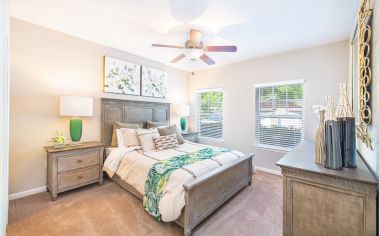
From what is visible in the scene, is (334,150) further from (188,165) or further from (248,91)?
(248,91)

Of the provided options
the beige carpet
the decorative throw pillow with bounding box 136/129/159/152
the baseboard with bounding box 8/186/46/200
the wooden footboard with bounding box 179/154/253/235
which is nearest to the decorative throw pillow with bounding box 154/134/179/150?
the decorative throw pillow with bounding box 136/129/159/152

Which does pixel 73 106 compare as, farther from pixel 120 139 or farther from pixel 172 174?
pixel 172 174

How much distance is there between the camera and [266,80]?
12.3 feet

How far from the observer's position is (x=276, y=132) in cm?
373

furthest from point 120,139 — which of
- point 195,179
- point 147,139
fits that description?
point 195,179

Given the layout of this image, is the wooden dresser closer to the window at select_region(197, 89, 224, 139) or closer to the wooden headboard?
the wooden headboard

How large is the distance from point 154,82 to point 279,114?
3024mm

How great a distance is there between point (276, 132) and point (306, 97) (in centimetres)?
92

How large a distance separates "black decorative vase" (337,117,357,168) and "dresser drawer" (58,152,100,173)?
319cm

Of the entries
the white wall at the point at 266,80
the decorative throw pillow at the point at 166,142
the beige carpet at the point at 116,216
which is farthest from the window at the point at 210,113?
the beige carpet at the point at 116,216

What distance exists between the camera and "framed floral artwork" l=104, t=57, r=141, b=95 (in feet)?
11.1

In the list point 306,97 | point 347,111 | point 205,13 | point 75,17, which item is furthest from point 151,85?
point 347,111

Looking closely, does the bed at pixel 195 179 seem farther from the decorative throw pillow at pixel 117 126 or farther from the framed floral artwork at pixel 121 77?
the framed floral artwork at pixel 121 77

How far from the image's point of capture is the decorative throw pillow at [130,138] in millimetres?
3059
